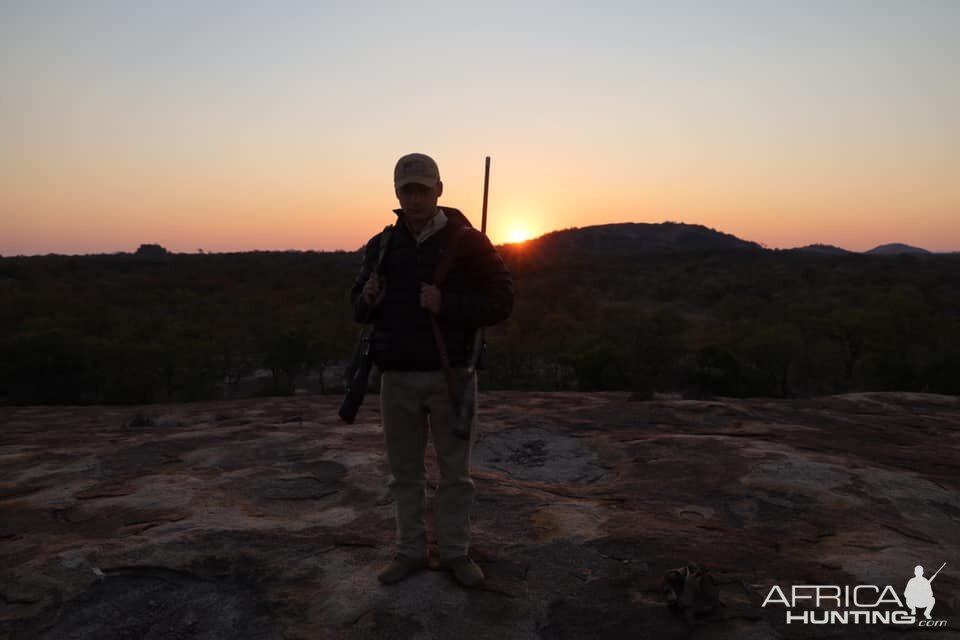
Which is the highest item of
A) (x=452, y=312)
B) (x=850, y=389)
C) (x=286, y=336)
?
(x=452, y=312)

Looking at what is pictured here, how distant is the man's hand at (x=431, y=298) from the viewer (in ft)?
9.32

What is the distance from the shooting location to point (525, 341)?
1623 cm

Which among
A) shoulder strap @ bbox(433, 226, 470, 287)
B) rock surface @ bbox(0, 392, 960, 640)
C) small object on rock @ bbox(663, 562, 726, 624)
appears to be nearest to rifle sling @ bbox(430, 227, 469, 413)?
shoulder strap @ bbox(433, 226, 470, 287)

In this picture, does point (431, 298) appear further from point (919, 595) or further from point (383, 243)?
point (919, 595)

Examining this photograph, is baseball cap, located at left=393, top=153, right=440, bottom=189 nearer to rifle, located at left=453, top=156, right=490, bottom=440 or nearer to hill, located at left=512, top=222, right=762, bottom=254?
rifle, located at left=453, top=156, right=490, bottom=440

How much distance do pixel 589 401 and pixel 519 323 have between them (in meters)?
11.0

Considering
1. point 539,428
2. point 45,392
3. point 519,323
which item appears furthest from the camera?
point 519,323

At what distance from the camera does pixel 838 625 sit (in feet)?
9.53

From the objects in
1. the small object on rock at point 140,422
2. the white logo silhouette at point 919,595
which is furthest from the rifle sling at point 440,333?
the small object on rock at point 140,422

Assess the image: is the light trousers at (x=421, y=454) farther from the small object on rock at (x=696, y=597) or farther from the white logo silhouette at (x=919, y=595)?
the white logo silhouette at (x=919, y=595)

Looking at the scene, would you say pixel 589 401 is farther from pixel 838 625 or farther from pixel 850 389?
pixel 850 389

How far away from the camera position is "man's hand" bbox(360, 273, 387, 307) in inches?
118

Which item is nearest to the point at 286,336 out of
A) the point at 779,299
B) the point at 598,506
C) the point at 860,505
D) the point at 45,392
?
the point at 45,392

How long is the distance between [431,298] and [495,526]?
6.13ft
